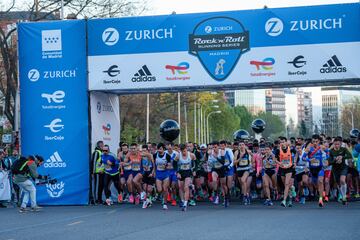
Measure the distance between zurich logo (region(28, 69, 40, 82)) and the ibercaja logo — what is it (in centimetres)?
492

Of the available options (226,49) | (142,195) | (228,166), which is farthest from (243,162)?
(226,49)

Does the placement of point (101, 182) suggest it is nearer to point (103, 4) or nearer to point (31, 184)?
point (31, 184)

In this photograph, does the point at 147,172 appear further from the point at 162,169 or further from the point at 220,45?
the point at 220,45

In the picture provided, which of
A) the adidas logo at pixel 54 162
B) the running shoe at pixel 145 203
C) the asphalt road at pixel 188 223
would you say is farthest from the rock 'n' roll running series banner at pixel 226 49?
the asphalt road at pixel 188 223

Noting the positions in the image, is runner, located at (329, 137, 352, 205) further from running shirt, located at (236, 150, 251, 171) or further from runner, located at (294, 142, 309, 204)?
running shirt, located at (236, 150, 251, 171)

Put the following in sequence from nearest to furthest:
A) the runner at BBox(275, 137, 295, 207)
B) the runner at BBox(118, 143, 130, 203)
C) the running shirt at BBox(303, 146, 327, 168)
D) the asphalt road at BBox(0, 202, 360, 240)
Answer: the asphalt road at BBox(0, 202, 360, 240), the runner at BBox(275, 137, 295, 207), the running shirt at BBox(303, 146, 327, 168), the runner at BBox(118, 143, 130, 203)

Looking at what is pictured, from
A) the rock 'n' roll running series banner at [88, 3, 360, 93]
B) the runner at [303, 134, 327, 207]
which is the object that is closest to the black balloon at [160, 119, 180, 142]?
the rock 'n' roll running series banner at [88, 3, 360, 93]

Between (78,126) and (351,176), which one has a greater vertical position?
(78,126)

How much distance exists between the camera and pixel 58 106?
23.4 m

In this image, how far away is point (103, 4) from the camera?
41500 millimetres

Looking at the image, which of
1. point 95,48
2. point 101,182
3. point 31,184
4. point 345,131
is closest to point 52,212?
point 31,184

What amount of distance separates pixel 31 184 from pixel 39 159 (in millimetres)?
752

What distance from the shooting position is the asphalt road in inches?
525

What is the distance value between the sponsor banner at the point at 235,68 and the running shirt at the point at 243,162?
80.7 inches
